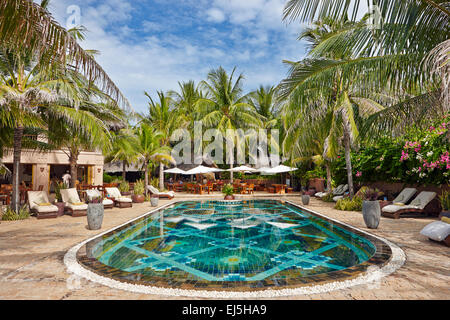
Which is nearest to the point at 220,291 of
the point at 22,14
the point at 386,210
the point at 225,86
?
the point at 22,14

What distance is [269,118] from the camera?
24438mm

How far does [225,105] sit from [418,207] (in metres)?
14.8

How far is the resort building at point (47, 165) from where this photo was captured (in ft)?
55.4

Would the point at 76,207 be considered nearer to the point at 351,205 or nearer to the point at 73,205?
the point at 73,205

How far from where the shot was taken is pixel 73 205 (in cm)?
955

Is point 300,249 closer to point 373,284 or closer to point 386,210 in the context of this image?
point 373,284

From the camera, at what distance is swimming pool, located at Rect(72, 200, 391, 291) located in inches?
150

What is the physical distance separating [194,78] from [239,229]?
62.7 ft

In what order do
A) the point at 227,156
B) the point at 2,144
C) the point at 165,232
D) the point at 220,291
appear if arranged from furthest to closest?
the point at 227,156
the point at 2,144
the point at 165,232
the point at 220,291

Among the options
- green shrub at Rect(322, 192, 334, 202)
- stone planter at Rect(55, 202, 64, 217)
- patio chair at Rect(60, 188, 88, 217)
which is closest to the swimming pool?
patio chair at Rect(60, 188, 88, 217)

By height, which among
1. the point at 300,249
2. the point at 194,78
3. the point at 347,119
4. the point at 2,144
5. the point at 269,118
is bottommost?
the point at 300,249

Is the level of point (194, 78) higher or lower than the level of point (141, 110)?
higher

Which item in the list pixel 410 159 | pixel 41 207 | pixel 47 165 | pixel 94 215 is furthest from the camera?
pixel 47 165

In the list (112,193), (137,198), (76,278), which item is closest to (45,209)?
(112,193)
